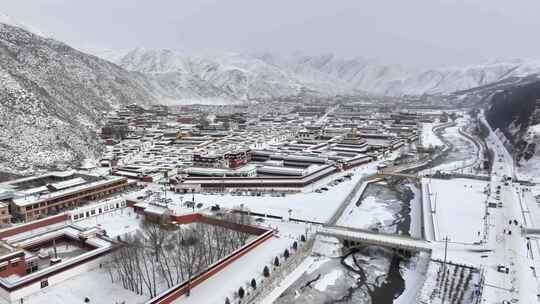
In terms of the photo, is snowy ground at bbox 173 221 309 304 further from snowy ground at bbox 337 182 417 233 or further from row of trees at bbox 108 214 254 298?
snowy ground at bbox 337 182 417 233

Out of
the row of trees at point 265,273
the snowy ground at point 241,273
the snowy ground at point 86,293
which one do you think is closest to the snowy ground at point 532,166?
the snowy ground at point 241,273

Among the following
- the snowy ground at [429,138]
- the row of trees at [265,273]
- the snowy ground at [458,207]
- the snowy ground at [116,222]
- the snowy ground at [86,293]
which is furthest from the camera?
the snowy ground at [429,138]

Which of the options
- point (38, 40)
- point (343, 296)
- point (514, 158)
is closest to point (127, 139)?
point (38, 40)

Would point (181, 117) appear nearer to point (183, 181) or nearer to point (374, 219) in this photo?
point (183, 181)

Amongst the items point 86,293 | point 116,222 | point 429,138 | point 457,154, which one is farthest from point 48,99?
point 429,138

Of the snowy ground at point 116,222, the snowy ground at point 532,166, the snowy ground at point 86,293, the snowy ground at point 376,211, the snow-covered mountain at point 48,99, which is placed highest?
the snow-covered mountain at point 48,99

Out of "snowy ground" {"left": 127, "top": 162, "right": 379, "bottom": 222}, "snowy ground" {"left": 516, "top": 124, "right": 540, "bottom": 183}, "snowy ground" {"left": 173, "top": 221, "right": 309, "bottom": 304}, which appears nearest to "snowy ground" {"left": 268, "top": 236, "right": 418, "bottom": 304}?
"snowy ground" {"left": 173, "top": 221, "right": 309, "bottom": 304}

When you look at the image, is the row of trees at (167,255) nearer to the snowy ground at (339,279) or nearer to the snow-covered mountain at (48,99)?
the snowy ground at (339,279)
